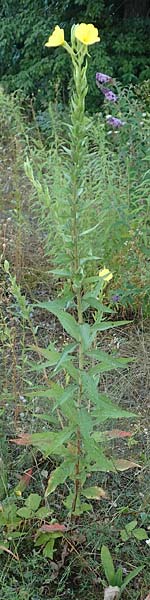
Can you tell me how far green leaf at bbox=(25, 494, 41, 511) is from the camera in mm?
1978

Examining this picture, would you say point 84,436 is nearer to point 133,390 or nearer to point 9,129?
point 133,390

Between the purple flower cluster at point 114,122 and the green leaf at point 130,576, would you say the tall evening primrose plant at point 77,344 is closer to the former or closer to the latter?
the green leaf at point 130,576

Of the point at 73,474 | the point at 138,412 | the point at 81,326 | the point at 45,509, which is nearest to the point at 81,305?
the point at 81,326

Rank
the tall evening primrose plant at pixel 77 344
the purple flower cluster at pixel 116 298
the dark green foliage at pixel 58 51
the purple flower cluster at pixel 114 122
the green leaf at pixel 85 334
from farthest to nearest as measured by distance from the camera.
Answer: the dark green foliage at pixel 58 51 < the purple flower cluster at pixel 114 122 < the purple flower cluster at pixel 116 298 < the green leaf at pixel 85 334 < the tall evening primrose plant at pixel 77 344

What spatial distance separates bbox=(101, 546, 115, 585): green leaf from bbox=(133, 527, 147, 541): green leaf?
0.48ft

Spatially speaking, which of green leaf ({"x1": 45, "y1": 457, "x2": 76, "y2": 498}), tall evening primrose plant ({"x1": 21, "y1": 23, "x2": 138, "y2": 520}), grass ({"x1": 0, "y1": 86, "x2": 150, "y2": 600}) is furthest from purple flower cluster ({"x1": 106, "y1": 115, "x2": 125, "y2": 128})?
green leaf ({"x1": 45, "y1": 457, "x2": 76, "y2": 498})

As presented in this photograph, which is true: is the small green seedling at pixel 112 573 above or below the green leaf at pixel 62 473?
below

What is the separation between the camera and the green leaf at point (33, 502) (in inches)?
77.9

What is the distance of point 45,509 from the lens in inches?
77.3

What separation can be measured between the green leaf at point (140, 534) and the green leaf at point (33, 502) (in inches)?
11.3

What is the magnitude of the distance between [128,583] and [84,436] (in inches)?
20.0

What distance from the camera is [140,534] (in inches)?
77.0

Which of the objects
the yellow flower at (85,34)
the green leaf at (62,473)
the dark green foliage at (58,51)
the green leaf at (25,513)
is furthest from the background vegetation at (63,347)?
the dark green foliage at (58,51)

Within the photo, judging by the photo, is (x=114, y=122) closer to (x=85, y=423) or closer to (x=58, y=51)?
(x=85, y=423)
